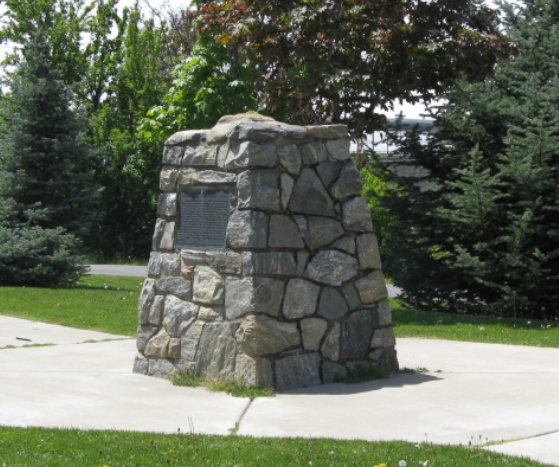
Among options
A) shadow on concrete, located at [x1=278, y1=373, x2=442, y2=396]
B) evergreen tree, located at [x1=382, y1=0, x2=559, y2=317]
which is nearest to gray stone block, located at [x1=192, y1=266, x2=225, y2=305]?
shadow on concrete, located at [x1=278, y1=373, x2=442, y2=396]

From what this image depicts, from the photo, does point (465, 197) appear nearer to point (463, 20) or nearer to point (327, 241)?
point (463, 20)

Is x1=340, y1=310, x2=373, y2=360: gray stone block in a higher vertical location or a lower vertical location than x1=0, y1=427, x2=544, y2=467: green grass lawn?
higher

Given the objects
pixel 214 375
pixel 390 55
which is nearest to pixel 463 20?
pixel 390 55

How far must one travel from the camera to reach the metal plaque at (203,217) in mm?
8222

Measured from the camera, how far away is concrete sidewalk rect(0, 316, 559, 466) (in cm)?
646

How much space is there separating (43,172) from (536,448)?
595 inches

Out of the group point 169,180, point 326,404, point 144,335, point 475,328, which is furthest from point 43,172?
point 326,404

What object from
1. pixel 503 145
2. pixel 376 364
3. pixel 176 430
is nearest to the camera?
pixel 176 430

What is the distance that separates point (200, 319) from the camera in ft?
27.1

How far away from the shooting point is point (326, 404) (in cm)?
735

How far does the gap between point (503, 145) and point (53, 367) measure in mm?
8642

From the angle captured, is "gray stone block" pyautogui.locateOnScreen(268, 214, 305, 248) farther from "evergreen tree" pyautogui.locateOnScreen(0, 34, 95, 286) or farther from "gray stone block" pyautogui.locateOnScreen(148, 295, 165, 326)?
"evergreen tree" pyautogui.locateOnScreen(0, 34, 95, 286)

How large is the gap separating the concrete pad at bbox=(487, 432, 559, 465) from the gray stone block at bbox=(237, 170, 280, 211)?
2.96 m

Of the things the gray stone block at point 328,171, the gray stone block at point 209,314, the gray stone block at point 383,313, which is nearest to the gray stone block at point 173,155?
the gray stone block at point 328,171
